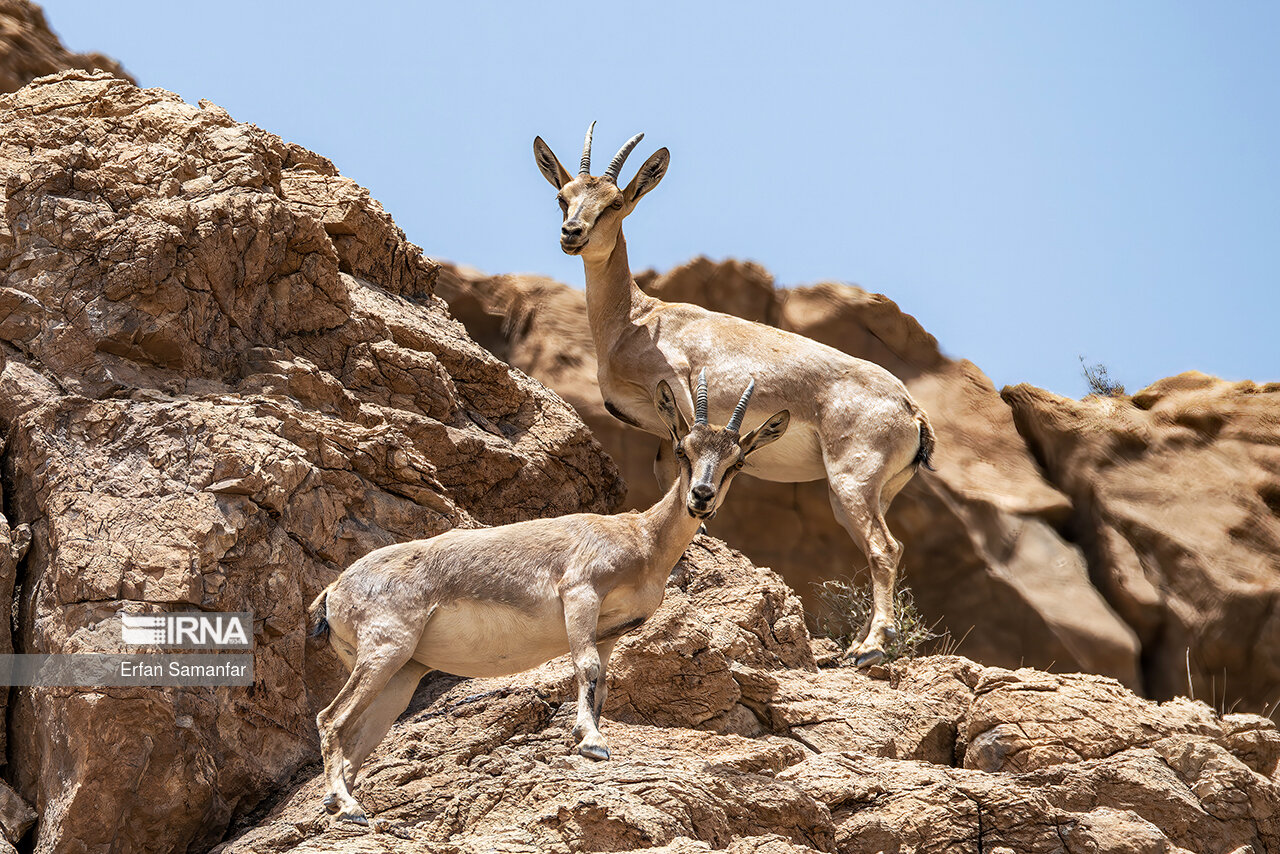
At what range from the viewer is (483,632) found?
336 inches

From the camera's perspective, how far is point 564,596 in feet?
27.8

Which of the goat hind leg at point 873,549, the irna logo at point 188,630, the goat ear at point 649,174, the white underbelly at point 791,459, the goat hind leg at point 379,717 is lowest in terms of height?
the goat hind leg at point 379,717

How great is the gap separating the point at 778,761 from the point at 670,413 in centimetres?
256

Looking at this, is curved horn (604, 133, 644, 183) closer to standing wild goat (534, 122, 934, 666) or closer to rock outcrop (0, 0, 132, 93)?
standing wild goat (534, 122, 934, 666)

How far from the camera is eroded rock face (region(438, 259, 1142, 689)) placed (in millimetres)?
15539

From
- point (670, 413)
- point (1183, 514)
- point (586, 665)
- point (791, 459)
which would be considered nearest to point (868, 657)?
point (791, 459)

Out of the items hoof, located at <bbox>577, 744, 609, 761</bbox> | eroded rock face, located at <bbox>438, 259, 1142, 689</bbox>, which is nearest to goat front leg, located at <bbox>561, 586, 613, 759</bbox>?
hoof, located at <bbox>577, 744, 609, 761</bbox>

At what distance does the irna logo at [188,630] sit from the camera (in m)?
8.72

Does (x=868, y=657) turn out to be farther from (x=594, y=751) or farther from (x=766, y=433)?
(x=594, y=751)

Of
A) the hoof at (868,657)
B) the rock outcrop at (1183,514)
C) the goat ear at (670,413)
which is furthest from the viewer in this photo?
the rock outcrop at (1183,514)

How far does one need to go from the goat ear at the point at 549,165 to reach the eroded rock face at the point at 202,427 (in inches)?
64.7

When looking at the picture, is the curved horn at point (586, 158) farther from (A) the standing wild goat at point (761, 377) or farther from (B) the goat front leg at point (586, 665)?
(B) the goat front leg at point (586, 665)

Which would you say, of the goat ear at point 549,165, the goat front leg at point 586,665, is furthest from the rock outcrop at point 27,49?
the goat front leg at point 586,665

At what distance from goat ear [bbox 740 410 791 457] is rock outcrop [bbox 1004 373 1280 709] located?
7245 millimetres
